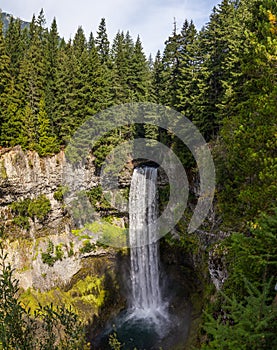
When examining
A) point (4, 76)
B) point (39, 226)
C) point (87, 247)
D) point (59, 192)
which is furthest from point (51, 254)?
point (4, 76)

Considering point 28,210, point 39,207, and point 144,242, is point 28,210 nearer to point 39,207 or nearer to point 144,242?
point 39,207

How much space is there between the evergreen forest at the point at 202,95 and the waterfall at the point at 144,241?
4605 millimetres

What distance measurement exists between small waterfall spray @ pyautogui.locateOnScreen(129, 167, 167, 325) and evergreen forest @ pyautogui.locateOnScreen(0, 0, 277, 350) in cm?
467

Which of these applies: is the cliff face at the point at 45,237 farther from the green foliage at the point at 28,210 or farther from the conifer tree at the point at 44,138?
the conifer tree at the point at 44,138

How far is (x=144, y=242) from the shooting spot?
27.2 m

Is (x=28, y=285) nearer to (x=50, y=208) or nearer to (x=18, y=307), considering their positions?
(x=50, y=208)

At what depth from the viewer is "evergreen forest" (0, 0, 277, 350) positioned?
10.9 metres

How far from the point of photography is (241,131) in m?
11.3

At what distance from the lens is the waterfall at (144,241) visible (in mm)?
26109

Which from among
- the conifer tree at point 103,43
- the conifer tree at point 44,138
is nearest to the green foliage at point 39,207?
the conifer tree at point 44,138

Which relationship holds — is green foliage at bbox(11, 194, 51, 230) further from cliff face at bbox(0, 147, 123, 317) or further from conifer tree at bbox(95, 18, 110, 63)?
conifer tree at bbox(95, 18, 110, 63)

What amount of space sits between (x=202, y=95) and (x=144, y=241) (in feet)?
48.0

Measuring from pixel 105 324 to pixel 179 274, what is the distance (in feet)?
25.9

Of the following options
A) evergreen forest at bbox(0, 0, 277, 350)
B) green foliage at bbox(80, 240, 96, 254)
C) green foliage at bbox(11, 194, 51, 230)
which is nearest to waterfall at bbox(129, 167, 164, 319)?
green foliage at bbox(80, 240, 96, 254)
